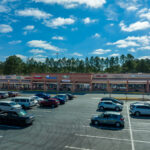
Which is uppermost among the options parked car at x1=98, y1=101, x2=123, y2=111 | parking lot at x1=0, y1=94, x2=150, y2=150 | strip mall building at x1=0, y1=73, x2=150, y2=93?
strip mall building at x1=0, y1=73, x2=150, y2=93

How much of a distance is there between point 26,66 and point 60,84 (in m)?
65.6

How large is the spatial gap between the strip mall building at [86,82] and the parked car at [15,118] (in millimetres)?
38110

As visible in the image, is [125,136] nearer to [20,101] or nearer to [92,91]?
[20,101]

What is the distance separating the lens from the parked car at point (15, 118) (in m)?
15.8

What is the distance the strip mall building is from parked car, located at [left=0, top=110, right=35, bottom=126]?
38.1 metres

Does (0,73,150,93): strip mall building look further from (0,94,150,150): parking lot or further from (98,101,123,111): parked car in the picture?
(0,94,150,150): parking lot

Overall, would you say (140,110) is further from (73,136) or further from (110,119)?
(73,136)

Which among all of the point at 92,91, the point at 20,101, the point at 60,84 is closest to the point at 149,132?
the point at 20,101

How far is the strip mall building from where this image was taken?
52094 mm

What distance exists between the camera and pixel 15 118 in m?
15.9

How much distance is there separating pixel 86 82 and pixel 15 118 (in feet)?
133

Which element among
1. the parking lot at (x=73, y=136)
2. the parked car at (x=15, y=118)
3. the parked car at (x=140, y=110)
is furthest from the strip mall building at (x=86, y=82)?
the parked car at (x=15, y=118)

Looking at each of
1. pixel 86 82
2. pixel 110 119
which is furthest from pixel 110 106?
pixel 86 82

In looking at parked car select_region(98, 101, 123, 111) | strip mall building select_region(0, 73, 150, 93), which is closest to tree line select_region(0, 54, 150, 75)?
strip mall building select_region(0, 73, 150, 93)
